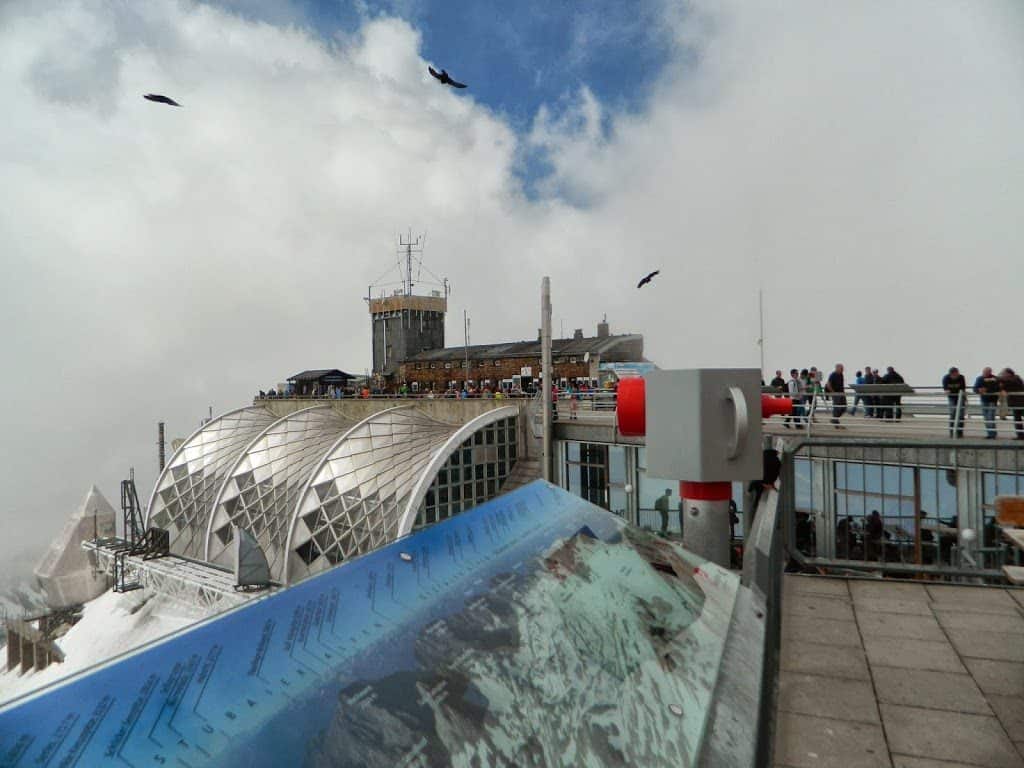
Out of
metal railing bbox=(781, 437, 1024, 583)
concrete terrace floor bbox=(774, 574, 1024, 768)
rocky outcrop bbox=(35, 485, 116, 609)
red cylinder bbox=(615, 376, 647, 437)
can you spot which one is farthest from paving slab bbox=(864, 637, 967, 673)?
rocky outcrop bbox=(35, 485, 116, 609)

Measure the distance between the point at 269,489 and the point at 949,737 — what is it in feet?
93.6

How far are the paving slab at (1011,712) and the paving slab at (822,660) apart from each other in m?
0.55

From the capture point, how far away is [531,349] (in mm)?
48688

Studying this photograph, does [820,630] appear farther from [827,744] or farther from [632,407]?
[632,407]

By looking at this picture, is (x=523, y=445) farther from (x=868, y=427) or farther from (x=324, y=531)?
(x=868, y=427)

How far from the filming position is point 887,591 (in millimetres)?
4652

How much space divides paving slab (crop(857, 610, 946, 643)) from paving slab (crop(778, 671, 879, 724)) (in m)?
0.83

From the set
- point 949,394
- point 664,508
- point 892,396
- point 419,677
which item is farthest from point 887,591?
point 664,508

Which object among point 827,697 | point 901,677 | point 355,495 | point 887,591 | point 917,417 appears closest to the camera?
point 827,697

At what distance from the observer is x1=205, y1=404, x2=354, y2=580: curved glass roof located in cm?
2589

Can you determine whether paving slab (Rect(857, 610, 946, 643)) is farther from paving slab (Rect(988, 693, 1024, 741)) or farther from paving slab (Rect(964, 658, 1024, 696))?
paving slab (Rect(988, 693, 1024, 741))

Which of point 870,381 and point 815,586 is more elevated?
point 870,381

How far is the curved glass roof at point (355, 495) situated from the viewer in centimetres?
2150

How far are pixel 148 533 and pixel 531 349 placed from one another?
29669 millimetres
